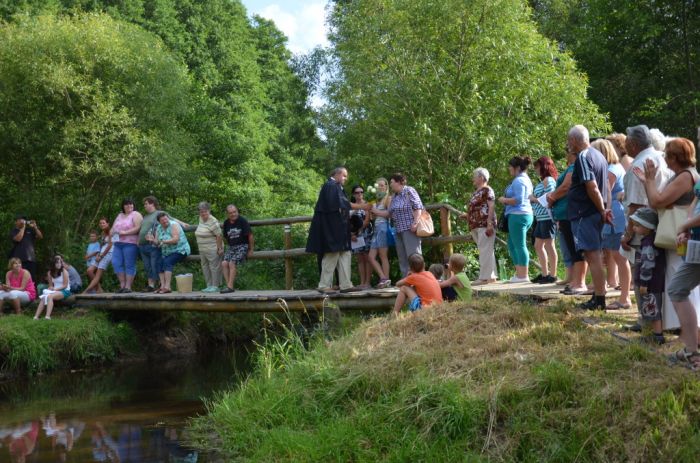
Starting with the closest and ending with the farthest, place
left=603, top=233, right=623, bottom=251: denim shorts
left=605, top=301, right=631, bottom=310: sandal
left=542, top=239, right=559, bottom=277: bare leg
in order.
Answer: left=605, top=301, right=631, bottom=310: sandal
left=603, top=233, right=623, bottom=251: denim shorts
left=542, top=239, right=559, bottom=277: bare leg

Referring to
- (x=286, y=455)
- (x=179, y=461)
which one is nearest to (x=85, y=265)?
(x=179, y=461)

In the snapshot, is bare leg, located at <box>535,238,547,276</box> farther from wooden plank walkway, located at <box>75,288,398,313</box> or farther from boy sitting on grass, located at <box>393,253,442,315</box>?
boy sitting on grass, located at <box>393,253,442,315</box>

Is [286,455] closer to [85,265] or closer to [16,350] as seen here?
[16,350]

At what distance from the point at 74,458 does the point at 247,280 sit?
928 cm

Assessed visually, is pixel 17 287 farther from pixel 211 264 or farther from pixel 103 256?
pixel 211 264

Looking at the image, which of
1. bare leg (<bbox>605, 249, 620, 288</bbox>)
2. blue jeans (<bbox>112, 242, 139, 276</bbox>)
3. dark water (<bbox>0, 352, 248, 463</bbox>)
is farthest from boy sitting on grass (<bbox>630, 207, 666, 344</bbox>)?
blue jeans (<bbox>112, 242, 139, 276</bbox>)

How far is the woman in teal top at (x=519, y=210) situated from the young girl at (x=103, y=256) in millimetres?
7291

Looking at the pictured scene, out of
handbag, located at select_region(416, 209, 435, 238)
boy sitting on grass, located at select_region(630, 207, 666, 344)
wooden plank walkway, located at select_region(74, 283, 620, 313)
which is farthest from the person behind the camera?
handbag, located at select_region(416, 209, 435, 238)

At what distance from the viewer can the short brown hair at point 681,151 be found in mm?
5527

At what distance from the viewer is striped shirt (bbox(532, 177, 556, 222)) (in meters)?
9.15

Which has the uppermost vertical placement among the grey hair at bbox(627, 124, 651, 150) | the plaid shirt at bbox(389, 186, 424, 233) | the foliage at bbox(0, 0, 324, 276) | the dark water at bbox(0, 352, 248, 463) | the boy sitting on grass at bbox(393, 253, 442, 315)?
the foliage at bbox(0, 0, 324, 276)

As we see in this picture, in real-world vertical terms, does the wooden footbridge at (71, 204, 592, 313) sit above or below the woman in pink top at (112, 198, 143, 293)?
below

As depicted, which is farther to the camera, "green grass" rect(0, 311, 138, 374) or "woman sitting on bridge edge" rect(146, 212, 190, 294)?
"woman sitting on bridge edge" rect(146, 212, 190, 294)

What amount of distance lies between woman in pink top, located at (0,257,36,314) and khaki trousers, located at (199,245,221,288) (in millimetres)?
3134
